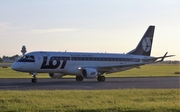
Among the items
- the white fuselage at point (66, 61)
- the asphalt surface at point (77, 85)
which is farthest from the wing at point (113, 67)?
the asphalt surface at point (77, 85)

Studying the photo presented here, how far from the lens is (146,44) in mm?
46031

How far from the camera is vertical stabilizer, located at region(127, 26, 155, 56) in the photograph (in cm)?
4559

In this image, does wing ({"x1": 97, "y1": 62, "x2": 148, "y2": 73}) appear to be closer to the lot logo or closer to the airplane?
the airplane

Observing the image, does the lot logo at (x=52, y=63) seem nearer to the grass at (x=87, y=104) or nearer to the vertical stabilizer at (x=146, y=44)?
the vertical stabilizer at (x=146, y=44)

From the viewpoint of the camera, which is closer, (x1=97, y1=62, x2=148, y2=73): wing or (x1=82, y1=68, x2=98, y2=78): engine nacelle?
(x1=82, y1=68, x2=98, y2=78): engine nacelle

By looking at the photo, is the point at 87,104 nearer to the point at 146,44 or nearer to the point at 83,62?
the point at 83,62

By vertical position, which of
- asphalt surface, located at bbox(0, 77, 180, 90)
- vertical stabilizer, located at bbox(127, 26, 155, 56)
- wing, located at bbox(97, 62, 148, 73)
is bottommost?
asphalt surface, located at bbox(0, 77, 180, 90)

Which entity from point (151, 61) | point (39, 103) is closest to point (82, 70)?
point (151, 61)

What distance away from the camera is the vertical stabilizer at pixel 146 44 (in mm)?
45594

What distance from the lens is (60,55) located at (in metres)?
38.0

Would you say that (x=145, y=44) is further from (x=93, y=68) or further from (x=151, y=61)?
(x=93, y=68)

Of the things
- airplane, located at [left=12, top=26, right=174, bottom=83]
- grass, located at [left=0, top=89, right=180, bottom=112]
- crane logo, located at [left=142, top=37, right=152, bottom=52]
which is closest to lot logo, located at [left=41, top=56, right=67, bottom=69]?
airplane, located at [left=12, top=26, right=174, bottom=83]

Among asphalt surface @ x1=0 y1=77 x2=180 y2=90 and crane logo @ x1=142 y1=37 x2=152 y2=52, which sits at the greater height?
crane logo @ x1=142 y1=37 x2=152 y2=52

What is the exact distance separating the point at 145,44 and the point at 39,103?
1238 inches
